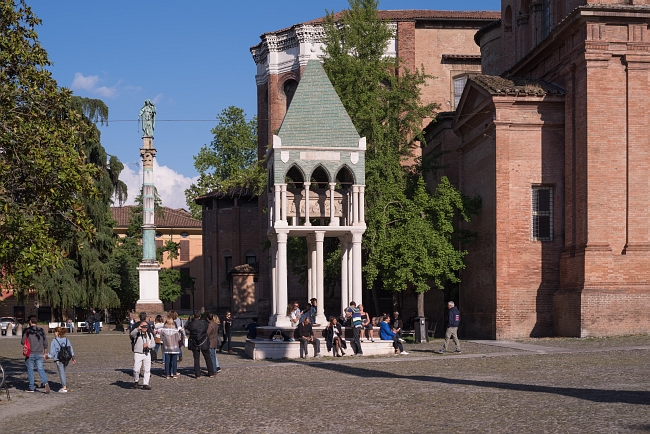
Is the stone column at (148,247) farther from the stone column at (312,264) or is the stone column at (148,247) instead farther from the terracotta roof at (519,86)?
the terracotta roof at (519,86)

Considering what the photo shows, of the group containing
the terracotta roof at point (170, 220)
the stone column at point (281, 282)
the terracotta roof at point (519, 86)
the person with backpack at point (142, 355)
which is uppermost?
the terracotta roof at point (519, 86)

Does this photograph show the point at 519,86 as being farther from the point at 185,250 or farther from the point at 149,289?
the point at 185,250

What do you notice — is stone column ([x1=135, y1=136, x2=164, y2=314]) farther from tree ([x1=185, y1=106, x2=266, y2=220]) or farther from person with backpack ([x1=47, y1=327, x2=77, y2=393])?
person with backpack ([x1=47, y1=327, x2=77, y2=393])

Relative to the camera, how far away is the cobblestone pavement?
40.1 ft

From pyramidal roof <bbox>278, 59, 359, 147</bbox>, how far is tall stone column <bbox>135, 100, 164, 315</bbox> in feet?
81.8

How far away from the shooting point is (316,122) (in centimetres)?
2655

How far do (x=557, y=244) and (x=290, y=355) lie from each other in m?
10.5

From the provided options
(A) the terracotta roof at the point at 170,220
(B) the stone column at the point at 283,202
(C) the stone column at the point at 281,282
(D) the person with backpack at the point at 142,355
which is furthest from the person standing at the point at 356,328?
(A) the terracotta roof at the point at 170,220

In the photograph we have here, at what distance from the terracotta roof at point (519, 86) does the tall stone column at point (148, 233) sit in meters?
25.3

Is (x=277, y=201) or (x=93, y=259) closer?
(x=277, y=201)

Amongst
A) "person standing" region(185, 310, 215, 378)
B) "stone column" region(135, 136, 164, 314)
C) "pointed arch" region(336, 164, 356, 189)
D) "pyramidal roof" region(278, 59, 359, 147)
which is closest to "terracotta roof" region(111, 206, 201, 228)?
"stone column" region(135, 136, 164, 314)

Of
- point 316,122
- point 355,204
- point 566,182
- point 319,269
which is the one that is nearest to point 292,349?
point 319,269

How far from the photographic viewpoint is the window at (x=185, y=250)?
91750 millimetres

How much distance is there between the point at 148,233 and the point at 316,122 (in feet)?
88.2
